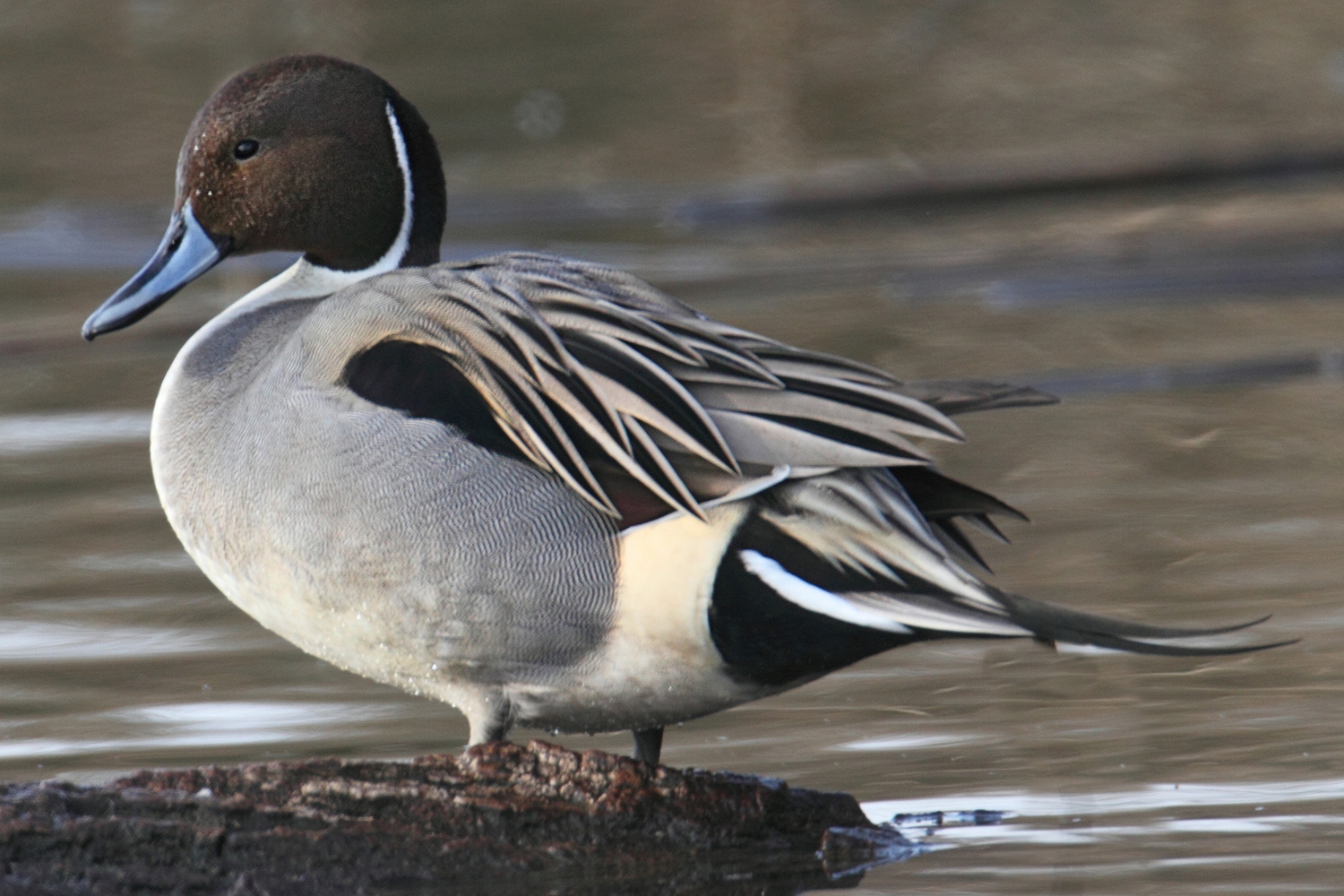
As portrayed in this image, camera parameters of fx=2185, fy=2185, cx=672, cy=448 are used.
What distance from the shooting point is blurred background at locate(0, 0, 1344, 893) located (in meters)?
4.15

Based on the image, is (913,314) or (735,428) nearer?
(735,428)

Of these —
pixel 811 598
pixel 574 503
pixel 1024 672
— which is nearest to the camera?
pixel 811 598

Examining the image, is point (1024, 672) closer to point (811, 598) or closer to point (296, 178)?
point (811, 598)

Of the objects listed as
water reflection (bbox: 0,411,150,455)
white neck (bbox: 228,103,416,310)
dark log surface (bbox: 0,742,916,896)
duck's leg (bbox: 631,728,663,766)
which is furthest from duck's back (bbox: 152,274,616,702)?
water reflection (bbox: 0,411,150,455)

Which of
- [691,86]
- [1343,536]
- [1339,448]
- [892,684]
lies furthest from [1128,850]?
[691,86]

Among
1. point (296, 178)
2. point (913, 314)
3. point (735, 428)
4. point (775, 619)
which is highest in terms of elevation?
point (296, 178)

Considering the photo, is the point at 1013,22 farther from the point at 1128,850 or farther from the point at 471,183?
the point at 1128,850

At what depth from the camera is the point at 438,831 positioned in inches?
138

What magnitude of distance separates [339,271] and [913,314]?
194 inches

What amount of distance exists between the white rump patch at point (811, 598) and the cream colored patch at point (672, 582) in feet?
0.21

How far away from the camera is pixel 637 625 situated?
3.61m

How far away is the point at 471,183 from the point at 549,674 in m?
8.39

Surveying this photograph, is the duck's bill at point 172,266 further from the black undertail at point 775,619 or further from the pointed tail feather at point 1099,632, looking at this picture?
the pointed tail feather at point 1099,632

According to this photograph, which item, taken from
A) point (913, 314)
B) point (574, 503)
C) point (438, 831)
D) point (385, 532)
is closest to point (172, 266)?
point (385, 532)
